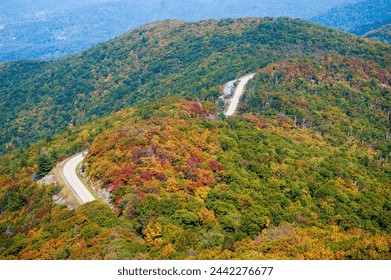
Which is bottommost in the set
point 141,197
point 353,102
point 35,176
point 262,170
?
point 353,102

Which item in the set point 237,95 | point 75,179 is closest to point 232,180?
point 75,179

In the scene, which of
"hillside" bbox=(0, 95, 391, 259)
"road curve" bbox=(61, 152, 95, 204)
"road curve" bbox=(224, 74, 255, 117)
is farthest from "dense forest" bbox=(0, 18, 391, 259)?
"road curve" bbox=(224, 74, 255, 117)

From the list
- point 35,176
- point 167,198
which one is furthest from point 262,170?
point 35,176

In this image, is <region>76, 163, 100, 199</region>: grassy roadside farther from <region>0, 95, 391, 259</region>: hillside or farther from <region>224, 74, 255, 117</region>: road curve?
<region>224, 74, 255, 117</region>: road curve

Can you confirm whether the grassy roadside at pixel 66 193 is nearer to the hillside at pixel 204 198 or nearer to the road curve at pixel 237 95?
the hillside at pixel 204 198

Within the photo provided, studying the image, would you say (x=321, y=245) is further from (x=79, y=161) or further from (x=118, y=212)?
(x=79, y=161)

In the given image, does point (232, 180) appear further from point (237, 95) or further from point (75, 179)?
point (237, 95)
